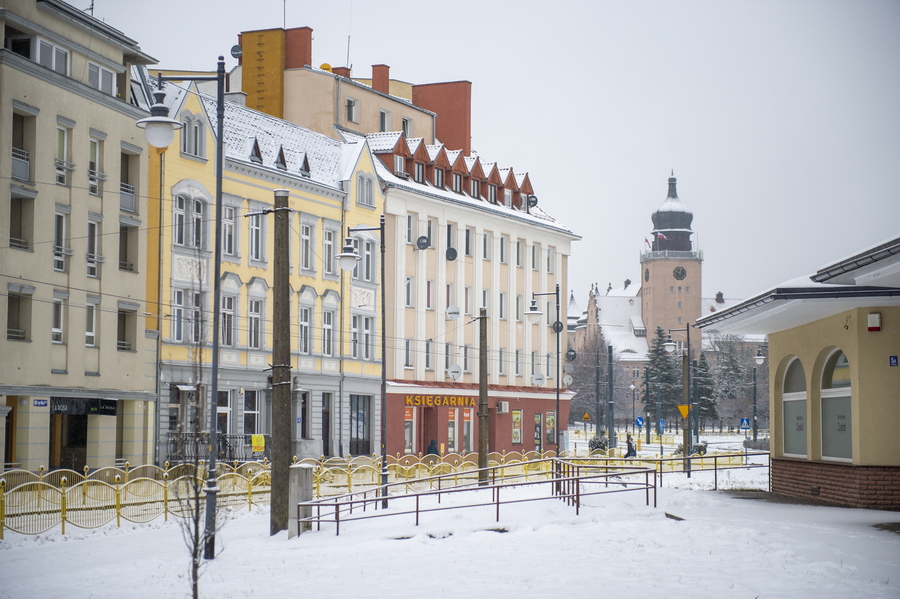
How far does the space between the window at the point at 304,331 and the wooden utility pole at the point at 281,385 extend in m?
24.4

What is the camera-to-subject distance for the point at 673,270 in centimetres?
18375

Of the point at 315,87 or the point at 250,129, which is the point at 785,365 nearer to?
the point at 250,129

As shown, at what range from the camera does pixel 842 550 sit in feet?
58.1

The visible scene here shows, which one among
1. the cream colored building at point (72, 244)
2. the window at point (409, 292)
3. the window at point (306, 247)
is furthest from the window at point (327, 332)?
the cream colored building at point (72, 244)

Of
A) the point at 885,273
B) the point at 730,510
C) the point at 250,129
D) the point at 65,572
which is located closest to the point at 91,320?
the point at 250,129

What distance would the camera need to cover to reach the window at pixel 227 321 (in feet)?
140

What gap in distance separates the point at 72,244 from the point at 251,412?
11156 millimetres

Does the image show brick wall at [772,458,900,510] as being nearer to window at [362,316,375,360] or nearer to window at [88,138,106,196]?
window at [88,138,106,196]

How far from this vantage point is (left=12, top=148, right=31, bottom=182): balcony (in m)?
33.7

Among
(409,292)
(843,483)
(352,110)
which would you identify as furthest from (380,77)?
(843,483)

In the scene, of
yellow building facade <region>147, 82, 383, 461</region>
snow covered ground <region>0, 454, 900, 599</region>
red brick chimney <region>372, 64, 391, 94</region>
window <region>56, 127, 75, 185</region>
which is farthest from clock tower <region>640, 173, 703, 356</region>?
snow covered ground <region>0, 454, 900, 599</region>

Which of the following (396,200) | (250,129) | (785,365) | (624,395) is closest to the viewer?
(785,365)

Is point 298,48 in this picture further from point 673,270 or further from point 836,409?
point 673,270

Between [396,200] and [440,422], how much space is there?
36.9ft
